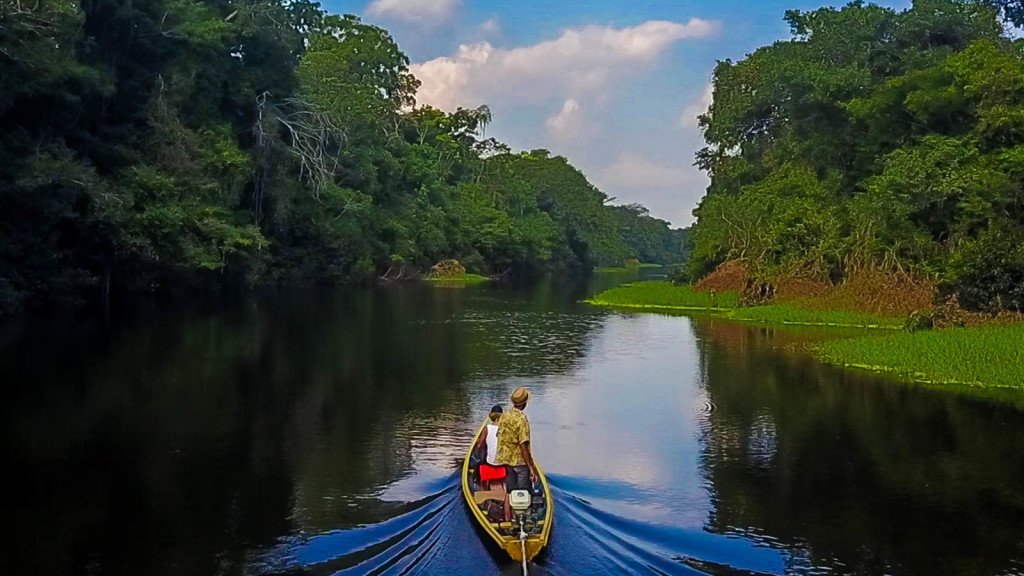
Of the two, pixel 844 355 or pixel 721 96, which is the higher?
pixel 721 96

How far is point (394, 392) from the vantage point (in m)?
18.4

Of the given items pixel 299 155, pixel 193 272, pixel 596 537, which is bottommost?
pixel 596 537

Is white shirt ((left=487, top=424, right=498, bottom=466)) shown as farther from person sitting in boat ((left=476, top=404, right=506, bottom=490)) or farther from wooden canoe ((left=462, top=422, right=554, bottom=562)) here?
wooden canoe ((left=462, top=422, right=554, bottom=562))

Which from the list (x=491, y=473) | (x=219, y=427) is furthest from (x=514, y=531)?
(x=219, y=427)

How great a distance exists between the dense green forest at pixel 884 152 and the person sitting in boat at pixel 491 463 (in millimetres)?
18645

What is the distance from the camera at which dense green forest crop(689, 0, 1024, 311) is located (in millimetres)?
28562

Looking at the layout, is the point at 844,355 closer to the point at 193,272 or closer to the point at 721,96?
the point at 193,272

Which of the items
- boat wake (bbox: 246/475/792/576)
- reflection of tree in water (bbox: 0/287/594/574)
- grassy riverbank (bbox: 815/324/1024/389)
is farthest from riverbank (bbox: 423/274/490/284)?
boat wake (bbox: 246/475/792/576)

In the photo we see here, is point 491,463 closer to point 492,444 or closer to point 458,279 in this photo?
point 492,444

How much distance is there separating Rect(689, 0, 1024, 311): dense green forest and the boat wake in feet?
59.8

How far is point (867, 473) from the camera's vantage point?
41.5 ft

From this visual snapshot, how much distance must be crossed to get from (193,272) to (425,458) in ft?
99.9

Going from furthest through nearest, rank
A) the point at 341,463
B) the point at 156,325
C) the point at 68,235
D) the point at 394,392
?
the point at 68,235 → the point at 156,325 → the point at 394,392 → the point at 341,463

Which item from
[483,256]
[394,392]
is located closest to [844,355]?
[394,392]
